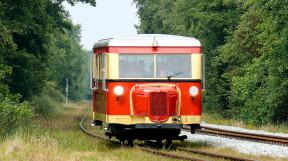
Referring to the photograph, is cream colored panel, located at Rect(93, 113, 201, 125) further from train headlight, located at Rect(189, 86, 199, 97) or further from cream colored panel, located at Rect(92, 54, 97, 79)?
cream colored panel, located at Rect(92, 54, 97, 79)

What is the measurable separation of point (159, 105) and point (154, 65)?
3.63 feet

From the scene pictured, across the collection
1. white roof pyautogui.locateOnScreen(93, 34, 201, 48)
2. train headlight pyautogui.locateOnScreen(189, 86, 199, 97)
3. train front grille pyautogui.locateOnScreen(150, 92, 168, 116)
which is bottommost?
train front grille pyautogui.locateOnScreen(150, 92, 168, 116)

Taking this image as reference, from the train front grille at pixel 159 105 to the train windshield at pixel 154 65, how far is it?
0.63 meters

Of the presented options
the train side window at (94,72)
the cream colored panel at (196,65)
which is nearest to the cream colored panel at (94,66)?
the train side window at (94,72)

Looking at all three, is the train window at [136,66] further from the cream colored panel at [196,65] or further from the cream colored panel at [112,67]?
the cream colored panel at [196,65]

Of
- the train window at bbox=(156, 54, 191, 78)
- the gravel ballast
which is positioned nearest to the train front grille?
the train window at bbox=(156, 54, 191, 78)

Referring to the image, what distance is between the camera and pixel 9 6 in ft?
96.8

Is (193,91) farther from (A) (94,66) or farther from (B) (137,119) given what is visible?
(A) (94,66)

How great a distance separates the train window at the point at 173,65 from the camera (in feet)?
60.7

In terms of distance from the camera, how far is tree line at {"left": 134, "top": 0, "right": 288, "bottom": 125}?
32250mm

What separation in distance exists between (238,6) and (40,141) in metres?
29.0

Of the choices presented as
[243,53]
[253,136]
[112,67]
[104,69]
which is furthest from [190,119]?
[243,53]

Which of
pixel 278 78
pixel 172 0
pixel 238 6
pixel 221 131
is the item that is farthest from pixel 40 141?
pixel 172 0

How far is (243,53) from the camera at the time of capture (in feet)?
140
